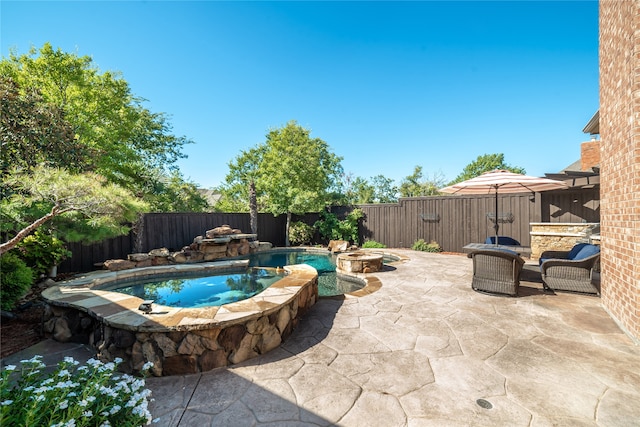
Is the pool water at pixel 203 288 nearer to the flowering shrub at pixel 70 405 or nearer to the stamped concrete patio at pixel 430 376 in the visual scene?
the stamped concrete patio at pixel 430 376

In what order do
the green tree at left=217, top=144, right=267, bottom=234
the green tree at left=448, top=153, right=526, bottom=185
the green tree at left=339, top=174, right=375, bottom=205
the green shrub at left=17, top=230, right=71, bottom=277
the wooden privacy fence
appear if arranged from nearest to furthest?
the green shrub at left=17, top=230, right=71, bottom=277, the wooden privacy fence, the green tree at left=217, top=144, right=267, bottom=234, the green tree at left=339, top=174, right=375, bottom=205, the green tree at left=448, top=153, right=526, bottom=185

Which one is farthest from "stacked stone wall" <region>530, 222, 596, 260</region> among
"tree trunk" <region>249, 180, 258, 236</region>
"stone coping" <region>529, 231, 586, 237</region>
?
"tree trunk" <region>249, 180, 258, 236</region>

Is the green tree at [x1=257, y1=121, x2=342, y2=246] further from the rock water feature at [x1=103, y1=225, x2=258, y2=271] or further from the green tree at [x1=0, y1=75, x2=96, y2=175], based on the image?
the green tree at [x1=0, y1=75, x2=96, y2=175]

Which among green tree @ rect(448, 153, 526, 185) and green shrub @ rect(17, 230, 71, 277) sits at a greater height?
green tree @ rect(448, 153, 526, 185)

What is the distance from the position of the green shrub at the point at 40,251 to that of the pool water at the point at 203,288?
4.46 ft

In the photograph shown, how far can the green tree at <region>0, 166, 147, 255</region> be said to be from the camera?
289cm

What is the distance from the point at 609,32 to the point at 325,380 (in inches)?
219

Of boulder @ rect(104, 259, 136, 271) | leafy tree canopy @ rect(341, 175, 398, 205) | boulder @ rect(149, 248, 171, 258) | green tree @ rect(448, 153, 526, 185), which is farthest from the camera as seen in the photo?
green tree @ rect(448, 153, 526, 185)

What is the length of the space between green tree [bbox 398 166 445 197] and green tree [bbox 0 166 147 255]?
995 inches

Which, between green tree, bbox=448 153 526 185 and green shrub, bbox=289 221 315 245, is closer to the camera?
green shrub, bbox=289 221 315 245

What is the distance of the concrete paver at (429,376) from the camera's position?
1.73m

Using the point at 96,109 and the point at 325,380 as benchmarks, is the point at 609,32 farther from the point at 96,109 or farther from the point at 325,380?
the point at 96,109

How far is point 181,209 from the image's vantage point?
1536 centimetres

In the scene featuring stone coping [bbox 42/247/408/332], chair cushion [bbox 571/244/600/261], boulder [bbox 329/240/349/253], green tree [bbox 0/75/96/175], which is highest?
green tree [bbox 0/75/96/175]
